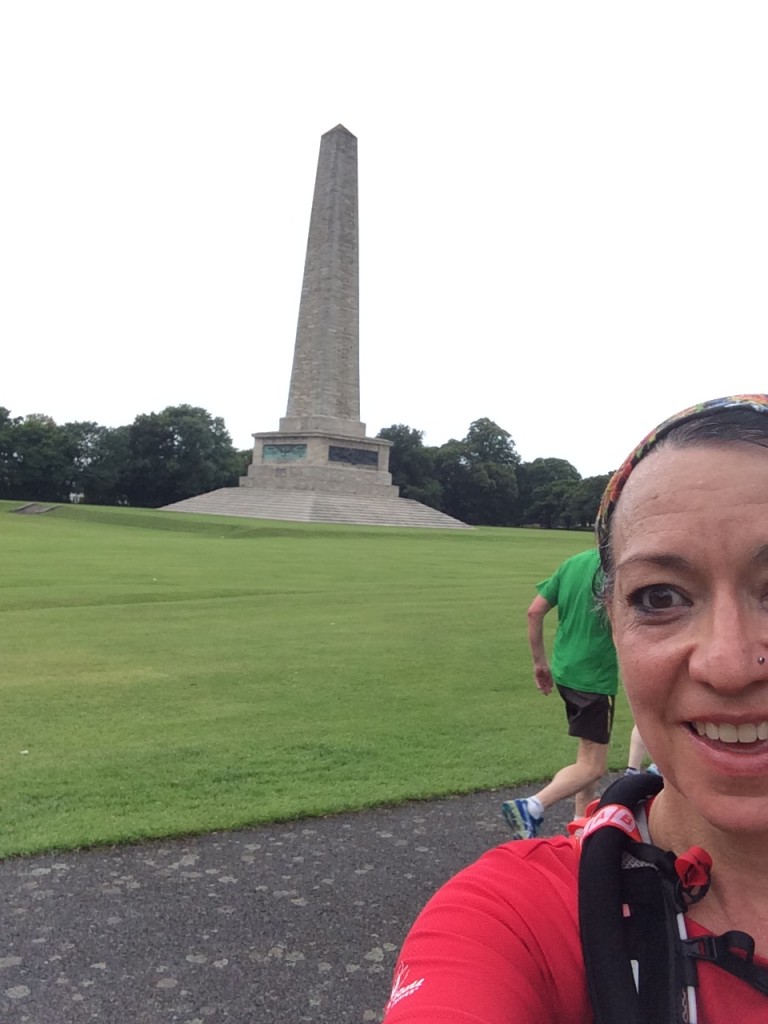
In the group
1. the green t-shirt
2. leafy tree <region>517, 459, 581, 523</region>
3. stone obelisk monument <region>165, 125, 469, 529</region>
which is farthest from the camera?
leafy tree <region>517, 459, 581, 523</region>

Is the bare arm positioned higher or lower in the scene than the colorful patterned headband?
lower

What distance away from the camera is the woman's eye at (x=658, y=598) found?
144 centimetres

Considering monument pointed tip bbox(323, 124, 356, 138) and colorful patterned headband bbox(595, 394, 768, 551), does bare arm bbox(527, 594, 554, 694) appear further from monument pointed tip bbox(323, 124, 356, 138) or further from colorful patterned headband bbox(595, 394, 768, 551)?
monument pointed tip bbox(323, 124, 356, 138)

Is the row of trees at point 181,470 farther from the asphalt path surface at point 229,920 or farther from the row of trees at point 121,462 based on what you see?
the asphalt path surface at point 229,920

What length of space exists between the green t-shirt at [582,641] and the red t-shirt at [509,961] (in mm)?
3866

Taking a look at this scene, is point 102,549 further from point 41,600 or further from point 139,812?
point 139,812

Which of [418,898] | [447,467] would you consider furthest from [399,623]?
[447,467]

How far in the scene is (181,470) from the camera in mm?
68688

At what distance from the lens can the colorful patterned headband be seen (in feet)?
4.81

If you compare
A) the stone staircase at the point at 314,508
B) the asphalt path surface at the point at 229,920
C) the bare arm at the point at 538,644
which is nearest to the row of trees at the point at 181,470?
the stone staircase at the point at 314,508

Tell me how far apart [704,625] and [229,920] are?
318 centimetres

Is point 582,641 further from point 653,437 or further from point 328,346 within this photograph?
point 328,346

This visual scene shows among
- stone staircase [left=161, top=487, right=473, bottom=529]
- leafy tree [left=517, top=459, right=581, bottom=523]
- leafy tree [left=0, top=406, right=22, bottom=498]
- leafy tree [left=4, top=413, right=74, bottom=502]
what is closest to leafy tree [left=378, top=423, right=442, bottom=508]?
leafy tree [left=517, top=459, right=581, bottom=523]

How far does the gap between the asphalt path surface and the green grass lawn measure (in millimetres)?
326
